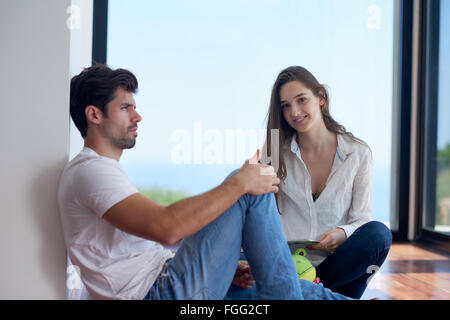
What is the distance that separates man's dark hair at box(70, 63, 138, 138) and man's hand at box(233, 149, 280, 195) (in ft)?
1.40

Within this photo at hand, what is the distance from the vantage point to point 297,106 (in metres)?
1.56

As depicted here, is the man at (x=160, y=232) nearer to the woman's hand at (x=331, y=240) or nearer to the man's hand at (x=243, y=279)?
the man's hand at (x=243, y=279)

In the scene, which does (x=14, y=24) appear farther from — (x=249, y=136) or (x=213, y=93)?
(x=249, y=136)

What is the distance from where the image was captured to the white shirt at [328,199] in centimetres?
150

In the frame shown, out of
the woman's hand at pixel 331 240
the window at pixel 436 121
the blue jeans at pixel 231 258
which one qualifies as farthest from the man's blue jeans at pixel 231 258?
the window at pixel 436 121

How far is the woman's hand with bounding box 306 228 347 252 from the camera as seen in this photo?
1413 millimetres

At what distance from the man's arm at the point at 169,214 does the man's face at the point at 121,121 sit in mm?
244

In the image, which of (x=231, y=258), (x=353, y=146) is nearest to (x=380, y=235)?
(x=353, y=146)

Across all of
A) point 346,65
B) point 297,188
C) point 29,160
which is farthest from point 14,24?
point 346,65

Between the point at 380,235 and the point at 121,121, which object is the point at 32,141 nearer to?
the point at 121,121

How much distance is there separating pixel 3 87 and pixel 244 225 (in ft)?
2.47

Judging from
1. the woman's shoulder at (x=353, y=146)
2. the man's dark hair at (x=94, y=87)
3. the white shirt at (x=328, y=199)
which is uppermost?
the man's dark hair at (x=94, y=87)

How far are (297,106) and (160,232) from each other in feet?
2.88
